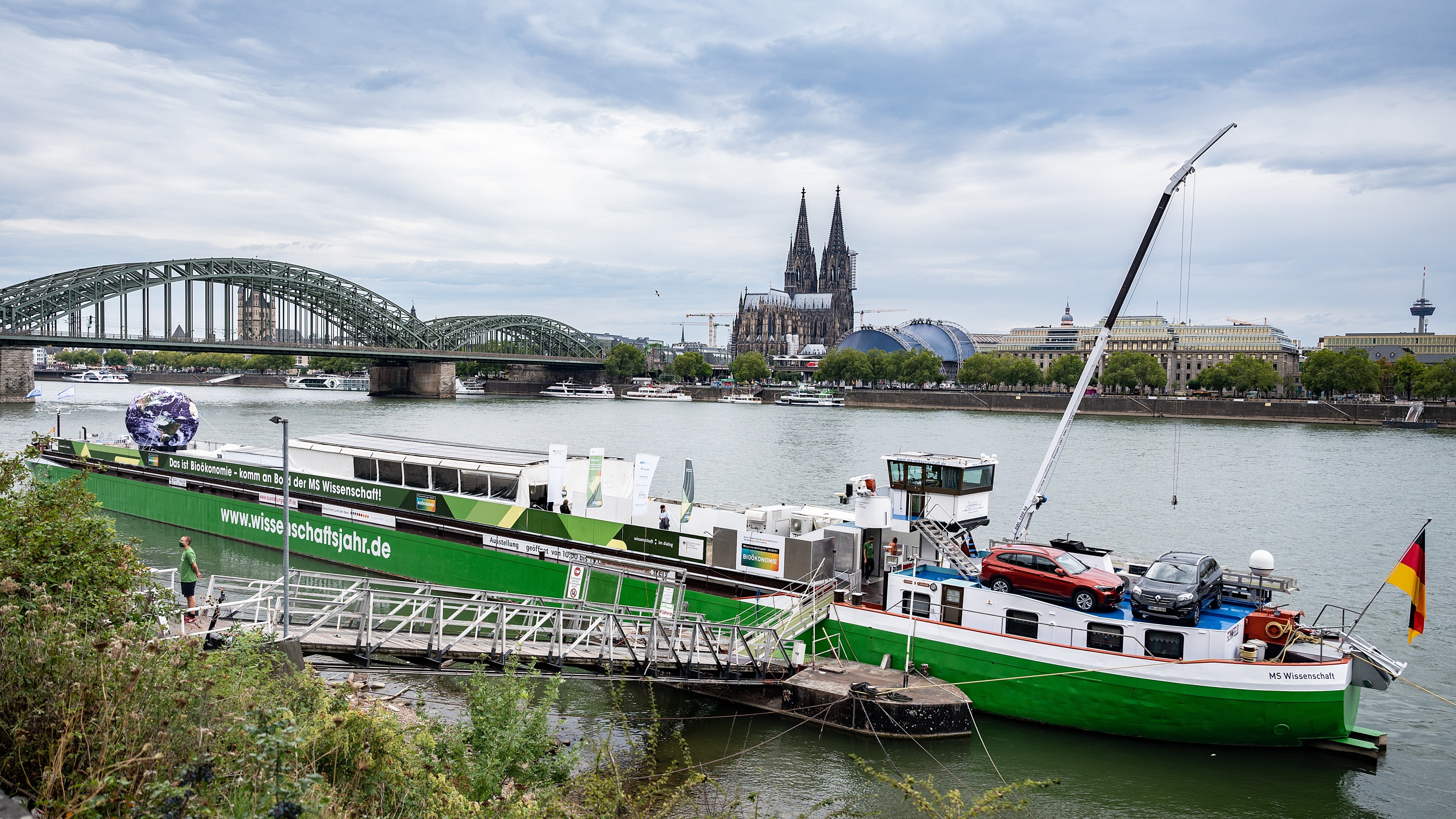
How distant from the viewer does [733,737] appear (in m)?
17.4

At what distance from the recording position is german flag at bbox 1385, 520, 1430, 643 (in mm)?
16000

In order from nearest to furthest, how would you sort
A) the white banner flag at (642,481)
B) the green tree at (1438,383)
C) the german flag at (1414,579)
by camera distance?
the german flag at (1414,579), the white banner flag at (642,481), the green tree at (1438,383)

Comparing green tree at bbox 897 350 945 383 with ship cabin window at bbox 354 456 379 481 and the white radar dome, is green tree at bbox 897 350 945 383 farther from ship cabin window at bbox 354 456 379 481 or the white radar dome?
the white radar dome

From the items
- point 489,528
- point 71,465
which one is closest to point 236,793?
point 489,528

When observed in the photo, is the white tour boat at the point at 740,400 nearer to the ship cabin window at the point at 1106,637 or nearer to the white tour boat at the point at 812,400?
the white tour boat at the point at 812,400

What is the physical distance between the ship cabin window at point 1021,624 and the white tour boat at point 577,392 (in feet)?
482

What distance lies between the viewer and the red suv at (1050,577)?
17422 mm

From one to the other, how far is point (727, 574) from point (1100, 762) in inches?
344

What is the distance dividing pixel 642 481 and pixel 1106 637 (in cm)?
1132

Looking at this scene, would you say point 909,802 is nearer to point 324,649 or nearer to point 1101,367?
point 324,649

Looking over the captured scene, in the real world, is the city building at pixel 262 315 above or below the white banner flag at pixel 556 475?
above

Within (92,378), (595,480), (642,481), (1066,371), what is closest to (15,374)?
(92,378)

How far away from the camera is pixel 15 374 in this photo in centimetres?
10306

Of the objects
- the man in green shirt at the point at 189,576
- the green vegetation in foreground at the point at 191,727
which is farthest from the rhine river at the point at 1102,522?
the man in green shirt at the point at 189,576
